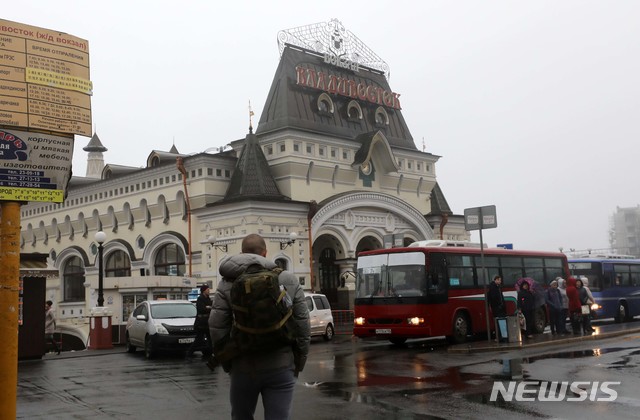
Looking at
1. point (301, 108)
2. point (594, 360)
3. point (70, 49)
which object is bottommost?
point (594, 360)

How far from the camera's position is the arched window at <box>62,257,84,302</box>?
4484cm

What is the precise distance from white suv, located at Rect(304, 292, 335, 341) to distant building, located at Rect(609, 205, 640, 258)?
94749 mm

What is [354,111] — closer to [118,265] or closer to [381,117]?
[381,117]

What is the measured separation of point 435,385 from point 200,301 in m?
8.54

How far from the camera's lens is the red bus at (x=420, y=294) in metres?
20.4

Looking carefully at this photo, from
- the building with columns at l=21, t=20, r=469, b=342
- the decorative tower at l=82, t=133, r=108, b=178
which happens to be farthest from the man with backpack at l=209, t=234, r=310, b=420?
the decorative tower at l=82, t=133, r=108, b=178

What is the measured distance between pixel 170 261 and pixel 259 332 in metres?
33.3

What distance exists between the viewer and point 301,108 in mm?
37812

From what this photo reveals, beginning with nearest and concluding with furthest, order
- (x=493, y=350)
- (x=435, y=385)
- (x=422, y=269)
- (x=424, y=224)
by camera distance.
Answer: (x=435, y=385), (x=493, y=350), (x=422, y=269), (x=424, y=224)

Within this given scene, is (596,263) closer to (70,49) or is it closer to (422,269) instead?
(422,269)

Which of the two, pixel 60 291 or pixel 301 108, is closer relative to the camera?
pixel 301 108

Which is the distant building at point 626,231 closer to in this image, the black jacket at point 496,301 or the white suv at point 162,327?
the black jacket at point 496,301

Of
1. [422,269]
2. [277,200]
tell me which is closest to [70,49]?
[422,269]

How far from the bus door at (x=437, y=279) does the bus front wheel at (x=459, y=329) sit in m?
0.82
